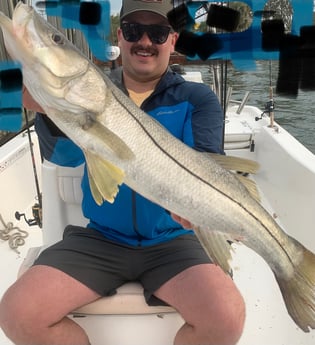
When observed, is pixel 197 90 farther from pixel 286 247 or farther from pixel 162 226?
pixel 286 247

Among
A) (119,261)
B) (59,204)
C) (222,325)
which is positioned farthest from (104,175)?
(59,204)

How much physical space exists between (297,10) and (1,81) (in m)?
2.20

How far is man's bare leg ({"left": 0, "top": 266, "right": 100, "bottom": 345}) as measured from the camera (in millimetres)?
1787

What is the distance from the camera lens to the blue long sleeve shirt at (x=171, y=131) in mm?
2129

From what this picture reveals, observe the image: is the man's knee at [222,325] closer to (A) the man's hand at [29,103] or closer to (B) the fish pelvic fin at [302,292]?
(B) the fish pelvic fin at [302,292]

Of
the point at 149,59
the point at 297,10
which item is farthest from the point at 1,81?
the point at 297,10

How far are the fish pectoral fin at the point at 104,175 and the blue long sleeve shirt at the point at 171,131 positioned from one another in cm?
58

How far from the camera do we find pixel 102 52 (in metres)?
3.17

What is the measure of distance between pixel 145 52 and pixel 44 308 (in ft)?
4.58

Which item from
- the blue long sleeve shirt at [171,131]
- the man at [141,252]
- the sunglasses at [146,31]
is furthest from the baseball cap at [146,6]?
the blue long sleeve shirt at [171,131]

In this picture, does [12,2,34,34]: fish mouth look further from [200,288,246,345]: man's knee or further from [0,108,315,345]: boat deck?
[0,108,315,345]: boat deck

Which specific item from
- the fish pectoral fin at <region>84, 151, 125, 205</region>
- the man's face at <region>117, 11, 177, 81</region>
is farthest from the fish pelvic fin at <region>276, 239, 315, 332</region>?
the man's face at <region>117, 11, 177, 81</region>

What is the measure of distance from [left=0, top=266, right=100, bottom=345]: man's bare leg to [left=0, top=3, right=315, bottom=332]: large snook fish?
0.59 metres

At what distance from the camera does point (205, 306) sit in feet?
5.92
